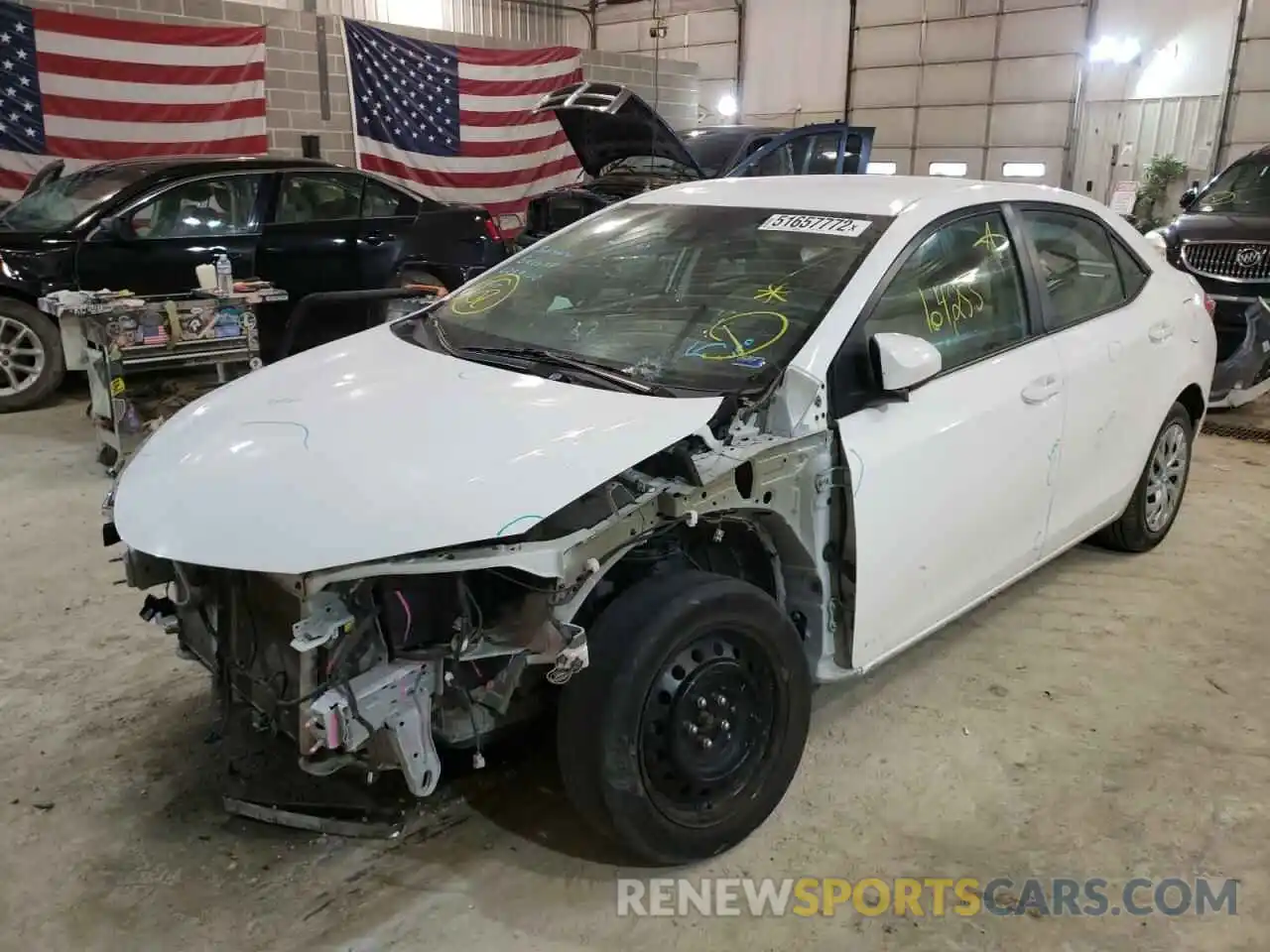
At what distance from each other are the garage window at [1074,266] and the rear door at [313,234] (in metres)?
5.23

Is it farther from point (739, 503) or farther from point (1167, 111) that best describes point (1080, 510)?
point (1167, 111)

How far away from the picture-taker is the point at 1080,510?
11.3 ft

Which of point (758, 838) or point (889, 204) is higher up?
point (889, 204)

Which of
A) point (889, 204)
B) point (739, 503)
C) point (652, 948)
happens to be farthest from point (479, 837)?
point (889, 204)

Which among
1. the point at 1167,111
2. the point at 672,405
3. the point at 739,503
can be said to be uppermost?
the point at 1167,111

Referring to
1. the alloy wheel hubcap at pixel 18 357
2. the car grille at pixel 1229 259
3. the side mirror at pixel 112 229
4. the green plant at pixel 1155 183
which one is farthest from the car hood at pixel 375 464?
the green plant at pixel 1155 183

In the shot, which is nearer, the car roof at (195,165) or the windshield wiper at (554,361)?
the windshield wiper at (554,361)

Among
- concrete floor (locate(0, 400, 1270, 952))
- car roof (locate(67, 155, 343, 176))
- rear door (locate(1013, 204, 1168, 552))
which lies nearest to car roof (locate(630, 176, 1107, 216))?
rear door (locate(1013, 204, 1168, 552))

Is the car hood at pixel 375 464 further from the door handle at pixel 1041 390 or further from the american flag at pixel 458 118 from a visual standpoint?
the american flag at pixel 458 118

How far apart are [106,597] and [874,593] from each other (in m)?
2.95

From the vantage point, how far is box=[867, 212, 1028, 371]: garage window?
2736 mm

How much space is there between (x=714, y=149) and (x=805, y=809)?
7.45m

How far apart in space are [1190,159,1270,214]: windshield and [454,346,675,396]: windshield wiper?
7.29 m

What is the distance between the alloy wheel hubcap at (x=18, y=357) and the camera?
6371 mm
